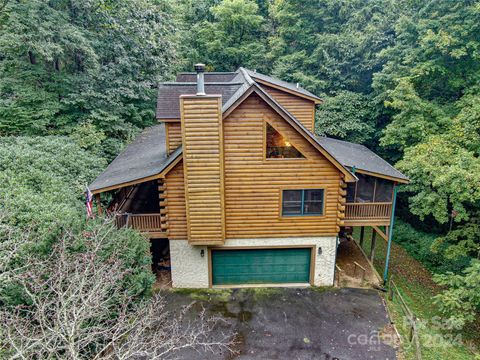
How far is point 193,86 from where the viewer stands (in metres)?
13.4

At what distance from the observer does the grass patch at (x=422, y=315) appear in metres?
9.63

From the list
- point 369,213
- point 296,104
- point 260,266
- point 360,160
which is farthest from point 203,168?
point 360,160

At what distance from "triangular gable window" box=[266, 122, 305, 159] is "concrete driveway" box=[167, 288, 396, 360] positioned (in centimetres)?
534

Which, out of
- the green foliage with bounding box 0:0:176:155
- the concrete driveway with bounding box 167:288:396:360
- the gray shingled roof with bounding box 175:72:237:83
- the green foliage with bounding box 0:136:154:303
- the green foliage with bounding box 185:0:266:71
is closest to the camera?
the green foliage with bounding box 0:136:154:303

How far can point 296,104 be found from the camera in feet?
50.3

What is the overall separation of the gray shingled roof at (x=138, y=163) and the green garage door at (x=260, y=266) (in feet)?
13.4

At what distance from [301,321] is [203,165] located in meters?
6.24

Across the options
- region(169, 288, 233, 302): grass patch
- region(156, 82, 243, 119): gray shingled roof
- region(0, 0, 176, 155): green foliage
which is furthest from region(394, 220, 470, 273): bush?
region(0, 0, 176, 155): green foliage

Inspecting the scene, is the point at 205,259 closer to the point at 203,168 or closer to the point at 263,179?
the point at 203,168

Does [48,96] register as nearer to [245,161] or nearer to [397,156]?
[245,161]

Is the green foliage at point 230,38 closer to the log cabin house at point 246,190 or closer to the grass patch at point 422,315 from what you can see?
the log cabin house at point 246,190

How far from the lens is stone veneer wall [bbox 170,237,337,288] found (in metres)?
12.0

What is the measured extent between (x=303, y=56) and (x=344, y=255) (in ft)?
59.5

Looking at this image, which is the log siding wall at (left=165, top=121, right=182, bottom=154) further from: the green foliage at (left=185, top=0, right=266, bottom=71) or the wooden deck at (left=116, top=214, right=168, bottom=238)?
the green foliage at (left=185, top=0, right=266, bottom=71)
